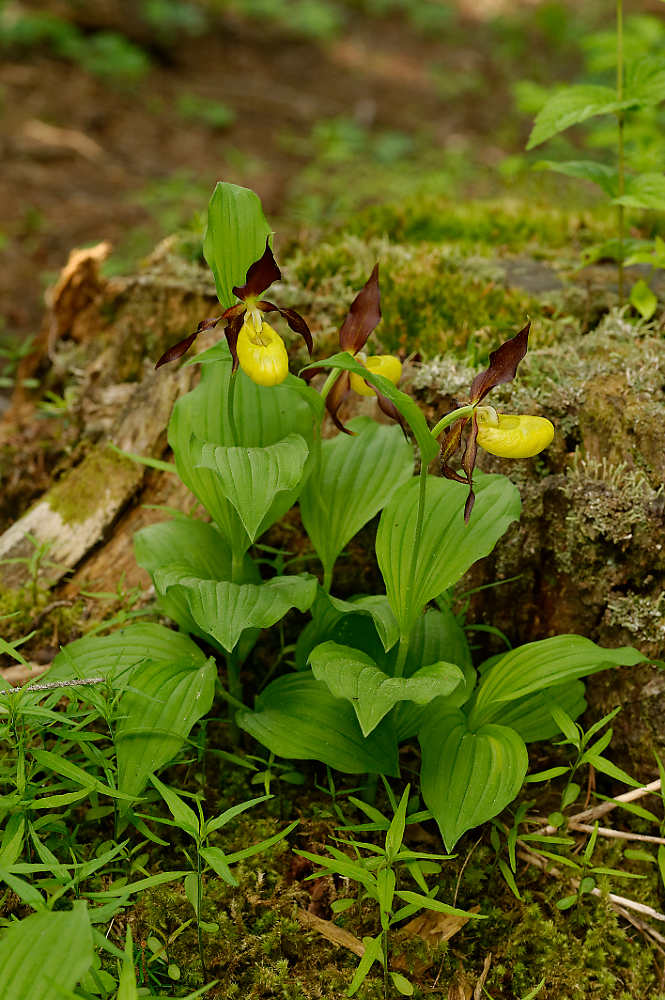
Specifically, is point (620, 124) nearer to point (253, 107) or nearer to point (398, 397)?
point (398, 397)

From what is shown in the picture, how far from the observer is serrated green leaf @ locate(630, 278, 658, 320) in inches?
107

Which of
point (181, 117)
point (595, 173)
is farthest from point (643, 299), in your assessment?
point (181, 117)

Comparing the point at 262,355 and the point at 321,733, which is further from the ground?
the point at 262,355

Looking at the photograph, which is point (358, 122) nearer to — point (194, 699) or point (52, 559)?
point (52, 559)

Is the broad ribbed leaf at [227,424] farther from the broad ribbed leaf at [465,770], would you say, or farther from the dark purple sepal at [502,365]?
the broad ribbed leaf at [465,770]

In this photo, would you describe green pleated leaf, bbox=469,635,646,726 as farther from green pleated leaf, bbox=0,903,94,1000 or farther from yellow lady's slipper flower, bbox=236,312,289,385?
green pleated leaf, bbox=0,903,94,1000

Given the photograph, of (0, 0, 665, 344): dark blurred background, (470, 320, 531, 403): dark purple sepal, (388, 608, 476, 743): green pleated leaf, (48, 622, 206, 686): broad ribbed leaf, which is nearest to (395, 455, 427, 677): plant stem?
(388, 608, 476, 743): green pleated leaf

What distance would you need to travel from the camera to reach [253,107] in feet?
27.2

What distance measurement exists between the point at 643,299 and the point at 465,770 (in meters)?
1.70

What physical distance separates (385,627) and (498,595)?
0.54 meters

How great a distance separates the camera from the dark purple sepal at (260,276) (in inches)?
69.7

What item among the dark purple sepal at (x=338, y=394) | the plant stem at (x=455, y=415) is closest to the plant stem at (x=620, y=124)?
the dark purple sepal at (x=338, y=394)

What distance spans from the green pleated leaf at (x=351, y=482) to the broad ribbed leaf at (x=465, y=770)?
0.55 meters

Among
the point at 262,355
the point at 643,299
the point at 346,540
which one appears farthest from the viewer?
the point at 643,299
